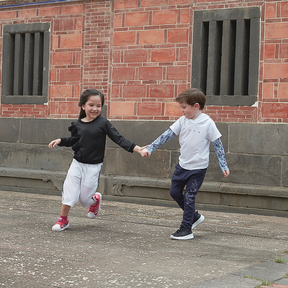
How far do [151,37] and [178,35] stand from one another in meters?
0.50

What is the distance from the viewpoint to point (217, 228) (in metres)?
6.69

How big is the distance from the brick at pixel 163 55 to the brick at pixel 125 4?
94 centimetres

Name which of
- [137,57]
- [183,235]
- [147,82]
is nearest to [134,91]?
[147,82]

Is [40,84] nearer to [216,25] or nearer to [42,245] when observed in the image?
[216,25]

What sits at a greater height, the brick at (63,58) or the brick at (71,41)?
the brick at (71,41)

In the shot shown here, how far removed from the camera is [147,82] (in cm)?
939

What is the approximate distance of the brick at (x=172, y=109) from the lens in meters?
9.12

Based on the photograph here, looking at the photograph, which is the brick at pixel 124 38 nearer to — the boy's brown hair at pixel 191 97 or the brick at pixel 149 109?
the brick at pixel 149 109

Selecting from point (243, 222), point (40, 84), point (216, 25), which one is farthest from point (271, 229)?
point (40, 84)

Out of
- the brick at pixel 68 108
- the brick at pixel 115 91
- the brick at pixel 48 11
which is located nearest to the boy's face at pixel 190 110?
the brick at pixel 115 91

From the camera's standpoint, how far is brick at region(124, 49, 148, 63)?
9.45 m

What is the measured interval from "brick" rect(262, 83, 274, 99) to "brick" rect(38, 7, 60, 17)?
14.0 ft

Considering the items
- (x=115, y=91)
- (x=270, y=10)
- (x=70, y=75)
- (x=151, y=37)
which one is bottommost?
(x=115, y=91)

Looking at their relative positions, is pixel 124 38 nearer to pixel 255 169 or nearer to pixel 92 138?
pixel 255 169
